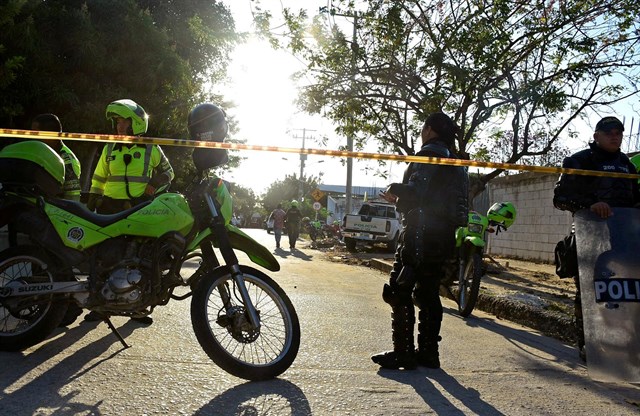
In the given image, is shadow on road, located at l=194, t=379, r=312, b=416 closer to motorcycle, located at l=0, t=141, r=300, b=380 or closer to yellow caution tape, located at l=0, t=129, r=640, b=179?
motorcycle, located at l=0, t=141, r=300, b=380

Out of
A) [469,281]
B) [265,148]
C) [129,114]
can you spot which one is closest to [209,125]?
[265,148]

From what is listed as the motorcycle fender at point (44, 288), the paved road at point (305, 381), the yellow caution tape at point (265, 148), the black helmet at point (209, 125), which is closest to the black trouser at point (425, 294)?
the paved road at point (305, 381)

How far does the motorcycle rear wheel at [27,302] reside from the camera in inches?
132

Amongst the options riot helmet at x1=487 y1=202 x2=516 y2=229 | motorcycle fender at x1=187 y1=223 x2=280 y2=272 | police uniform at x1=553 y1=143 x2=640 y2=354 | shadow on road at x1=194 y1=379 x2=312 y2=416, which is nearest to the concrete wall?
riot helmet at x1=487 y1=202 x2=516 y2=229

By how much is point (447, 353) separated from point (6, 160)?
3.28 meters

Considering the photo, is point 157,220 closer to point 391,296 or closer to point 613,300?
point 391,296

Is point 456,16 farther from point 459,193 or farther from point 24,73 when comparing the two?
point 24,73

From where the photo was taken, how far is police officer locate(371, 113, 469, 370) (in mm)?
3814

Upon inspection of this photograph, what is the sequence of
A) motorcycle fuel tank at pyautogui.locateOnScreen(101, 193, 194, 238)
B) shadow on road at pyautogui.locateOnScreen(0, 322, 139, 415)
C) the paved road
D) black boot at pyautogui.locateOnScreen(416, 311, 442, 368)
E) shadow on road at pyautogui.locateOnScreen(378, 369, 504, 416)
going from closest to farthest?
shadow on road at pyautogui.locateOnScreen(0, 322, 139, 415)
the paved road
shadow on road at pyautogui.locateOnScreen(378, 369, 504, 416)
motorcycle fuel tank at pyautogui.locateOnScreen(101, 193, 194, 238)
black boot at pyautogui.locateOnScreen(416, 311, 442, 368)

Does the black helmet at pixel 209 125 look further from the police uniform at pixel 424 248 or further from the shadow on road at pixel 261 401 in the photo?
the shadow on road at pixel 261 401

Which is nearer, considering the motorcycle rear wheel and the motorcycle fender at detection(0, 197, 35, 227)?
the motorcycle rear wheel

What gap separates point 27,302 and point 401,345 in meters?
2.32

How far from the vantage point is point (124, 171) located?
4637 millimetres

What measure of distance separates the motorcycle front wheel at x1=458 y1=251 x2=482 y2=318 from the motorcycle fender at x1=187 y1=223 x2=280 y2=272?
10.4ft
